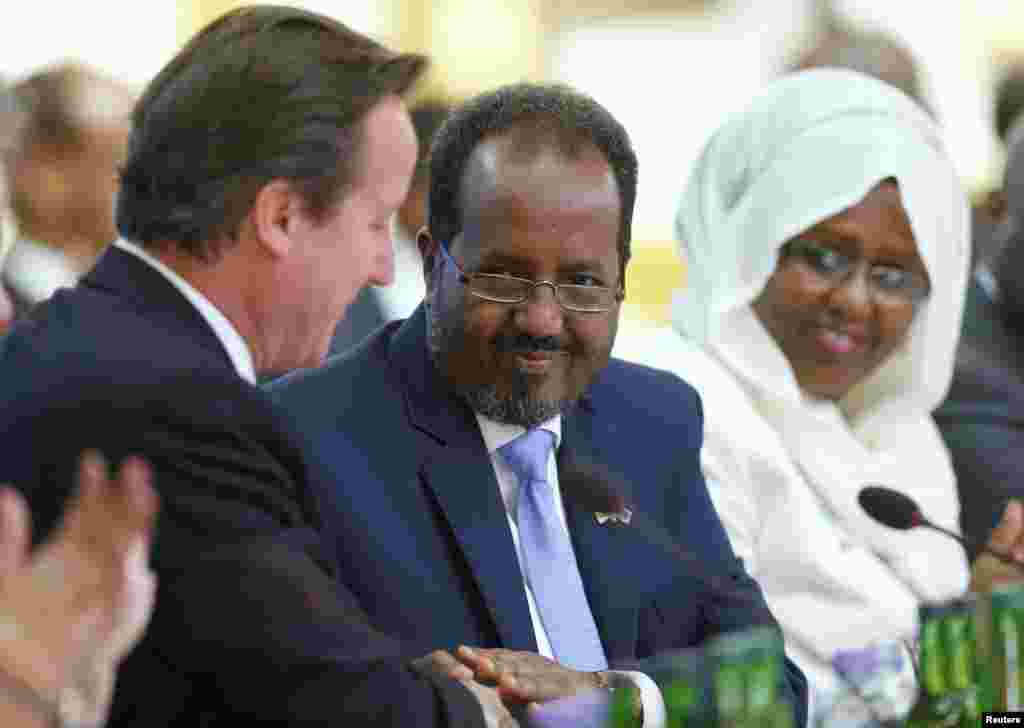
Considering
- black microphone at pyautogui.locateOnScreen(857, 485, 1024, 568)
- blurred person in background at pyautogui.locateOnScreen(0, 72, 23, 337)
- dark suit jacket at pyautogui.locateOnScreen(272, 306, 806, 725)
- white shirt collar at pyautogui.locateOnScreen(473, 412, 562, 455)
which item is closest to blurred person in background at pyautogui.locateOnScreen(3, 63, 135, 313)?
blurred person in background at pyautogui.locateOnScreen(0, 72, 23, 337)

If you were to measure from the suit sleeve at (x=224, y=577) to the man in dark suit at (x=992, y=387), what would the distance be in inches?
74.8

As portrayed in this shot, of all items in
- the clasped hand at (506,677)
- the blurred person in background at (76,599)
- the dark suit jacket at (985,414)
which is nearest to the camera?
the blurred person in background at (76,599)

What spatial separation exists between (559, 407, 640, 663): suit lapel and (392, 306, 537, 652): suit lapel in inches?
4.4

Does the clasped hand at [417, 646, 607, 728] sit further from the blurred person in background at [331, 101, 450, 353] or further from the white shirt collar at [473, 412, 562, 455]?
the blurred person in background at [331, 101, 450, 353]

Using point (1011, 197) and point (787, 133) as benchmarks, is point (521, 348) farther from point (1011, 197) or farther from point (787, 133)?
point (1011, 197)

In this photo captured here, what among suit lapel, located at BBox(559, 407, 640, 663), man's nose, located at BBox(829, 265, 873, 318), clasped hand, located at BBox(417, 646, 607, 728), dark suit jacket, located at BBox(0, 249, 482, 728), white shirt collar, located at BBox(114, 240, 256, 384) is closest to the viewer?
dark suit jacket, located at BBox(0, 249, 482, 728)

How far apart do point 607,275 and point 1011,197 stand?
2477mm

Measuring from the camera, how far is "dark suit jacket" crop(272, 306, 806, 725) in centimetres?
276

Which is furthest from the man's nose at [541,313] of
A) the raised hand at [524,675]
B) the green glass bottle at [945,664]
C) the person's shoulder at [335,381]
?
the green glass bottle at [945,664]

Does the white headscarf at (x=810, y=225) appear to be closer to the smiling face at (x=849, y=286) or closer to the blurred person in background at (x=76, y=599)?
the smiling face at (x=849, y=286)

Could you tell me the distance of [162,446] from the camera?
7.40ft

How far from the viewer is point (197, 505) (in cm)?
226

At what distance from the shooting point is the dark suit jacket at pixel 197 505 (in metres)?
2.24

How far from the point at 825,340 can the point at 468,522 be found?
1278 mm
